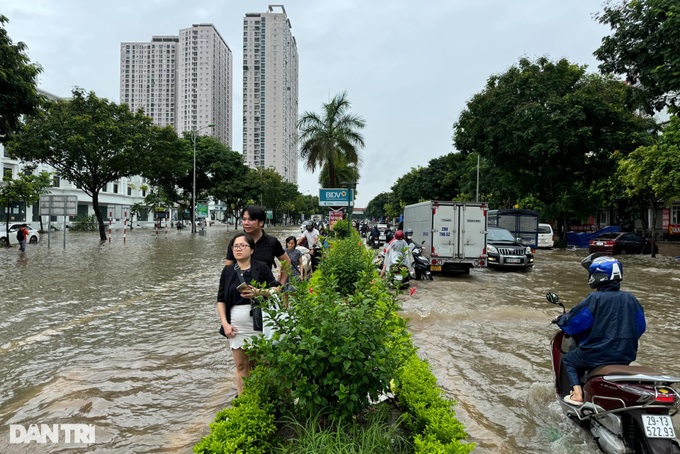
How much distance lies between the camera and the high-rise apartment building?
103000 millimetres

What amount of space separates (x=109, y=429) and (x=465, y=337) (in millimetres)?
4971

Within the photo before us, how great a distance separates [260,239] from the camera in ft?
14.6

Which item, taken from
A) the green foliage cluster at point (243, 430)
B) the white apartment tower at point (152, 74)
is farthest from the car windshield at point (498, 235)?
the white apartment tower at point (152, 74)

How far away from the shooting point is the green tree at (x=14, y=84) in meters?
10.9

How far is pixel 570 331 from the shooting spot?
3.41 metres

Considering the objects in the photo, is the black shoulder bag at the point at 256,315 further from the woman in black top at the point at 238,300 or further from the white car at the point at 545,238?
the white car at the point at 545,238

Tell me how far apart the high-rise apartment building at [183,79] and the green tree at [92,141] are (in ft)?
241

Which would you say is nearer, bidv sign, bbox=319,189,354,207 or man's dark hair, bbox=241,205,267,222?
man's dark hair, bbox=241,205,267,222

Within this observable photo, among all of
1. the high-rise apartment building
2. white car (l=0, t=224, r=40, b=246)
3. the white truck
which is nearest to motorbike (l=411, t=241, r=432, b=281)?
the white truck

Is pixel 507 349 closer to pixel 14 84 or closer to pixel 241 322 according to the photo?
pixel 241 322

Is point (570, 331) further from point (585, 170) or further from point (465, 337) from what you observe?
point (585, 170)

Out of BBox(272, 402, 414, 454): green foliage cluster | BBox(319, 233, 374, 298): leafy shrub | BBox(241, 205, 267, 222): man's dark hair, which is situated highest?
BBox(241, 205, 267, 222): man's dark hair

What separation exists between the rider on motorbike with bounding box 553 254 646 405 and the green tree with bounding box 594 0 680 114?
10795mm

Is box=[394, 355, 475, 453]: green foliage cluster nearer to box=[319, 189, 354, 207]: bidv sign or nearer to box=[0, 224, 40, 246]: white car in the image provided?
box=[319, 189, 354, 207]: bidv sign
